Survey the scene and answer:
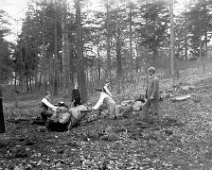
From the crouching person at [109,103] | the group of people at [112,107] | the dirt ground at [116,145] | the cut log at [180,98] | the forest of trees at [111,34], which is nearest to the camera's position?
the dirt ground at [116,145]

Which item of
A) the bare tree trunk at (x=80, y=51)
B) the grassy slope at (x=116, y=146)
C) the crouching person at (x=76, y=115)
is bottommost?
the grassy slope at (x=116, y=146)

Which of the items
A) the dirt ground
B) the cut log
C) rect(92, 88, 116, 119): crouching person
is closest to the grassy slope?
the dirt ground

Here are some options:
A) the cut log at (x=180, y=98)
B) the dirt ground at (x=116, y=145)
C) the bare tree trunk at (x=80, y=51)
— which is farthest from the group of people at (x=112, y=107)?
the cut log at (x=180, y=98)

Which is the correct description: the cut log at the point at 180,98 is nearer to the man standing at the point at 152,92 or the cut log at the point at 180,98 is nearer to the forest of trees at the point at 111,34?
the man standing at the point at 152,92

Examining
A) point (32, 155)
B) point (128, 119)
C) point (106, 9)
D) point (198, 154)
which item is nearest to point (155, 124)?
point (128, 119)

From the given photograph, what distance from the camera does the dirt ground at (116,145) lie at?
8.21 m

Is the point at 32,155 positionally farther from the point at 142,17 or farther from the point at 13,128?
the point at 142,17

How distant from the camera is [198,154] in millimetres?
9070

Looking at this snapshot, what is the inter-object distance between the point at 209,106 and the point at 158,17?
23.2 meters

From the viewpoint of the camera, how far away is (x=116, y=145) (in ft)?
32.1

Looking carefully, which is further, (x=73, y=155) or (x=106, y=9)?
(x=106, y=9)

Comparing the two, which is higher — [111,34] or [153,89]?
[111,34]

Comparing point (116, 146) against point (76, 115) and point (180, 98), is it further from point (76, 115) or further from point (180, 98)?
point (180, 98)

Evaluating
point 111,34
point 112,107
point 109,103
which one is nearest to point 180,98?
point 112,107
